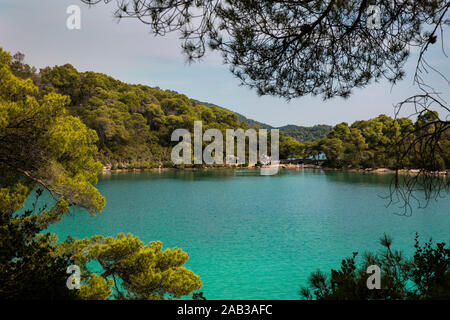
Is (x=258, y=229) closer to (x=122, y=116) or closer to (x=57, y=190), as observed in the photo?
(x=57, y=190)

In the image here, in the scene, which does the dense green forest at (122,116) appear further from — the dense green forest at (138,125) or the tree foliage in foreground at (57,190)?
the tree foliage in foreground at (57,190)

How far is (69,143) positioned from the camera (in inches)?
186

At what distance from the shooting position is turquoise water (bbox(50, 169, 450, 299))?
7870 mm

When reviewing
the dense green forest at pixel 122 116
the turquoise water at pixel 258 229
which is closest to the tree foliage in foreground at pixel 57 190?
the turquoise water at pixel 258 229

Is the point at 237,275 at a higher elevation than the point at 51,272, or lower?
lower

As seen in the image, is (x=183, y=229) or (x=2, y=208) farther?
(x=183, y=229)

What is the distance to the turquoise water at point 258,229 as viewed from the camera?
310 inches

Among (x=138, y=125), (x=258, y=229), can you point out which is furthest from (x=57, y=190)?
(x=138, y=125)

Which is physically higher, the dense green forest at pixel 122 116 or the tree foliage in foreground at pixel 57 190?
the dense green forest at pixel 122 116

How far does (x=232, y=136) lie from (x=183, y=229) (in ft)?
103

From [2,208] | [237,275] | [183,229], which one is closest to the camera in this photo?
[2,208]

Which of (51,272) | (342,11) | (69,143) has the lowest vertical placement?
(51,272)
